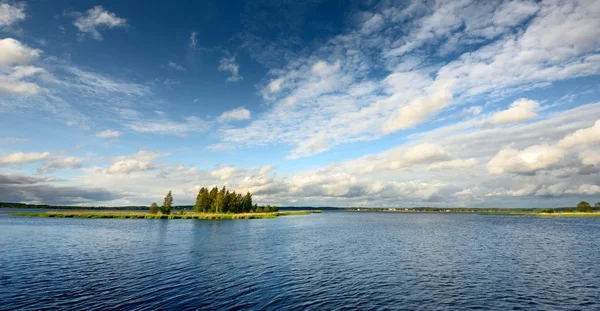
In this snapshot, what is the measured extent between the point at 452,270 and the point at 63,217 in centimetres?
18735

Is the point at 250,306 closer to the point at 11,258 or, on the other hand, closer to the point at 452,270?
the point at 452,270

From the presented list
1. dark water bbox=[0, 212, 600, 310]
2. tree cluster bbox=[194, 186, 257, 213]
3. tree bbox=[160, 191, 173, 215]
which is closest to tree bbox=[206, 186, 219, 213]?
tree cluster bbox=[194, 186, 257, 213]

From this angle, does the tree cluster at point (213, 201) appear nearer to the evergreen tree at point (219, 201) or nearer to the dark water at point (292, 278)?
the evergreen tree at point (219, 201)

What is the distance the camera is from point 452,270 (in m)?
43.7

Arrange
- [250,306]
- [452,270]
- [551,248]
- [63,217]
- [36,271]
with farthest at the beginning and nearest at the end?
[63,217] < [551,248] < [452,270] < [36,271] < [250,306]

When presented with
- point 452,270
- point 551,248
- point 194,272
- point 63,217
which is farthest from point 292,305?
point 63,217

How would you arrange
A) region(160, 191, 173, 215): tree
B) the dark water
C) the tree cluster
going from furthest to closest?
1. the tree cluster
2. region(160, 191, 173, 215): tree
3. the dark water

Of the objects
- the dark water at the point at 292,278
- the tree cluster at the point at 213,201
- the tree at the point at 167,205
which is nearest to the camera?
the dark water at the point at 292,278

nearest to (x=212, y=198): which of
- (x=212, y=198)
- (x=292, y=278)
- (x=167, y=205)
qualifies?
(x=212, y=198)

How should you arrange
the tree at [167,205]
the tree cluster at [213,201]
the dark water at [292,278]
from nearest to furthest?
1. the dark water at [292,278]
2. the tree at [167,205]
3. the tree cluster at [213,201]

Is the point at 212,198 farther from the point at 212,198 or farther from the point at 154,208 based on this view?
the point at 154,208

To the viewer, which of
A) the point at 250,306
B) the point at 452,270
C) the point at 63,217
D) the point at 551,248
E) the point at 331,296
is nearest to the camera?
the point at 250,306

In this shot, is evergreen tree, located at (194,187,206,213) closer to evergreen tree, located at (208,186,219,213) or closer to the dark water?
evergreen tree, located at (208,186,219,213)

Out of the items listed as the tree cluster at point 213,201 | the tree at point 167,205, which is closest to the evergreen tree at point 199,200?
the tree cluster at point 213,201
